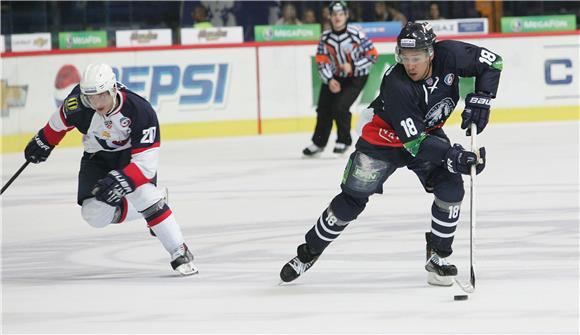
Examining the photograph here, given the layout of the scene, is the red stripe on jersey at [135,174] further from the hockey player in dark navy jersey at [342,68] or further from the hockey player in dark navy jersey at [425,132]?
the hockey player in dark navy jersey at [342,68]

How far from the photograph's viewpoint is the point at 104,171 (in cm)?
597

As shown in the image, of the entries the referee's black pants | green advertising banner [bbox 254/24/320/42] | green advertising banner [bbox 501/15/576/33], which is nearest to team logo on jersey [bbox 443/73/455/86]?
the referee's black pants

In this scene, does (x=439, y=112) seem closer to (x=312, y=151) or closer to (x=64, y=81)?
(x=312, y=151)

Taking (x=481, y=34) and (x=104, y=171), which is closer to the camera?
(x=104, y=171)

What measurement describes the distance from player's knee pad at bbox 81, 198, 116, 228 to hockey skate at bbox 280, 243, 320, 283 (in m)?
0.94

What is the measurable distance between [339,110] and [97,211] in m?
5.14

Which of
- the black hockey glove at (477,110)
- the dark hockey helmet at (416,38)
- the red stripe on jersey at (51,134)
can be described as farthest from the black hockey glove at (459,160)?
the red stripe on jersey at (51,134)

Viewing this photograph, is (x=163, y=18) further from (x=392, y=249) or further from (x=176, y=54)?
(x=392, y=249)

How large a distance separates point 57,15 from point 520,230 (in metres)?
7.24

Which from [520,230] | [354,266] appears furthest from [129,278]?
[520,230]

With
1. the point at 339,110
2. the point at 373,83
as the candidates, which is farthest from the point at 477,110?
the point at 373,83

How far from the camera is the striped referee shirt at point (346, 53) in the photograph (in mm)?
10773

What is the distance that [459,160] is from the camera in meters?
4.83

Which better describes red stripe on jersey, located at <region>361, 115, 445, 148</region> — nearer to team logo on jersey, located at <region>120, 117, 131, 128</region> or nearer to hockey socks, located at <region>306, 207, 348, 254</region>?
hockey socks, located at <region>306, 207, 348, 254</region>
